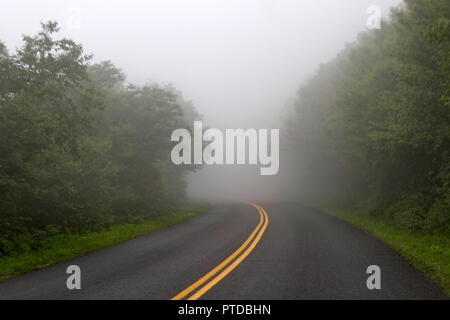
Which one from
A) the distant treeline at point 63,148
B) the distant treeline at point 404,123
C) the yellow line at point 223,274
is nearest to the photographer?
the yellow line at point 223,274

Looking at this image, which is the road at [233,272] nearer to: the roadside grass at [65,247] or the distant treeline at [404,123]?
the roadside grass at [65,247]

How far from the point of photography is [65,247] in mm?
9664

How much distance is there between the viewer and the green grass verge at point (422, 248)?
6.94 m

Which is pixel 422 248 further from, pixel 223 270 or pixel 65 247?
pixel 65 247

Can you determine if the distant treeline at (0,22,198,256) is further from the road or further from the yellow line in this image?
the yellow line

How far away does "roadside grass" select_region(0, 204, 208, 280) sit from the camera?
758cm

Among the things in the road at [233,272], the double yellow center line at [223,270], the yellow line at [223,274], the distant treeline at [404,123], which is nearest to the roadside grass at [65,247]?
the road at [233,272]

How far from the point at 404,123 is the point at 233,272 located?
11.0 m

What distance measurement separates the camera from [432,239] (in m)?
10.6

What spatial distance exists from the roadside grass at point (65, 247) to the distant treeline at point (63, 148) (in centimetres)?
49

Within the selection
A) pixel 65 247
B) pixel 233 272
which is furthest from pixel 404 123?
pixel 65 247
